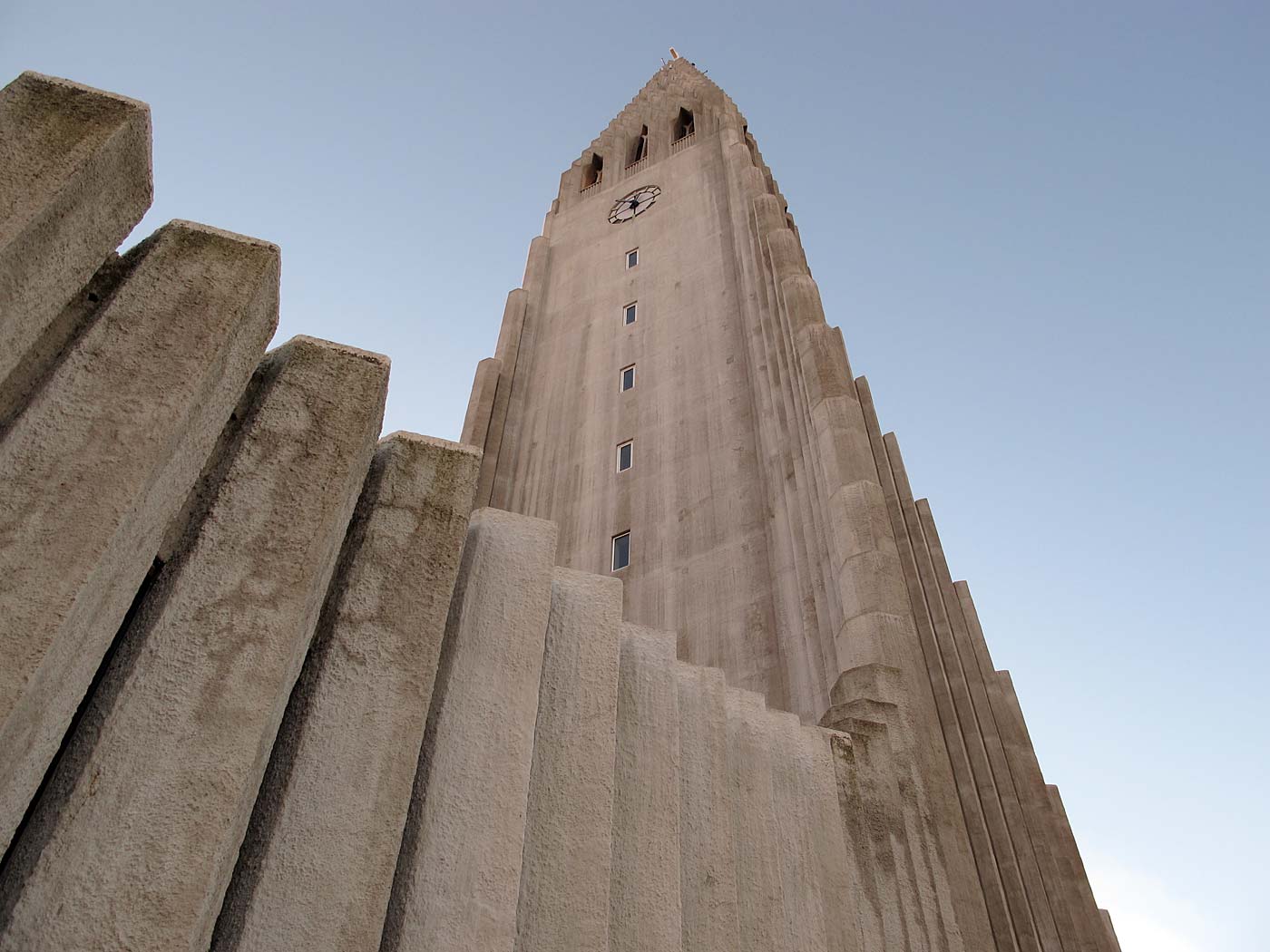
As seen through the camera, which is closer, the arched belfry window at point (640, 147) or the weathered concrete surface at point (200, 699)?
the weathered concrete surface at point (200, 699)

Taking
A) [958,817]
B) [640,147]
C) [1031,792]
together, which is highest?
[640,147]

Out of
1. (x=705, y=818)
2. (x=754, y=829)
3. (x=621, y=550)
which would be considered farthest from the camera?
(x=621, y=550)

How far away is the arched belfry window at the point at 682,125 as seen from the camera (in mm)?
26258

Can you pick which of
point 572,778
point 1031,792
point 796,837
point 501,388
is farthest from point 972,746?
point 501,388

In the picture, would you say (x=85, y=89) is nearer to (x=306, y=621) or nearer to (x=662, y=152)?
(x=306, y=621)

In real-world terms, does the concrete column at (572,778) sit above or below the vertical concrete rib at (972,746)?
below

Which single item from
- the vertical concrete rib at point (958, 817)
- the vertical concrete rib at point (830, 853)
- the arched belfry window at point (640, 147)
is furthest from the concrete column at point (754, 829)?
the arched belfry window at point (640, 147)

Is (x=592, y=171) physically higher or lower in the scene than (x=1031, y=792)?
higher

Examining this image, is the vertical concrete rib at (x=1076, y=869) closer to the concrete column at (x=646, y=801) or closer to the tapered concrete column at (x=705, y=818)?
the tapered concrete column at (x=705, y=818)

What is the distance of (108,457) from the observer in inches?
101

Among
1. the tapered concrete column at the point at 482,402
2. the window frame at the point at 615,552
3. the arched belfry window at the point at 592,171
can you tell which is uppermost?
the arched belfry window at the point at 592,171

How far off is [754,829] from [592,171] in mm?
25364

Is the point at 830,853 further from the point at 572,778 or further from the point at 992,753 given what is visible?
the point at 992,753

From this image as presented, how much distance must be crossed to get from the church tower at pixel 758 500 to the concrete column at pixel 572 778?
3.20 m
